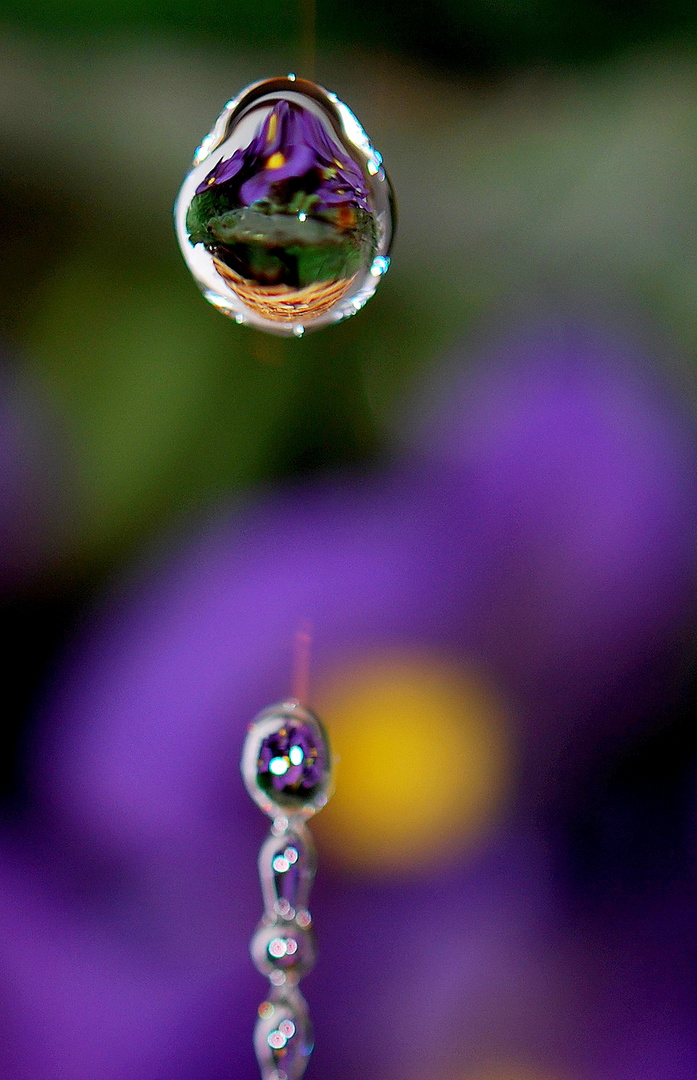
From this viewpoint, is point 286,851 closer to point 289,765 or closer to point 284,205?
point 289,765

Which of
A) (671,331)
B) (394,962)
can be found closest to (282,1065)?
(394,962)

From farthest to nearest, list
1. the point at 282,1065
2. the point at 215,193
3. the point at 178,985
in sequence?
the point at 178,985 < the point at 282,1065 < the point at 215,193

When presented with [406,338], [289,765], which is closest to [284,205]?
[289,765]

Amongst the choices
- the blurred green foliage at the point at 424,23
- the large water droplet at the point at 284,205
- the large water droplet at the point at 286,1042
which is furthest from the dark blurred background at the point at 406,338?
the large water droplet at the point at 284,205

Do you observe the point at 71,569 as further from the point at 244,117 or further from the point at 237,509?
→ the point at 244,117

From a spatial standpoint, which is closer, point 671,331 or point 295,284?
point 295,284

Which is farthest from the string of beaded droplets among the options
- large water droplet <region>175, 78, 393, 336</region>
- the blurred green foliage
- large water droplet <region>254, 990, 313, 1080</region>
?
the blurred green foliage

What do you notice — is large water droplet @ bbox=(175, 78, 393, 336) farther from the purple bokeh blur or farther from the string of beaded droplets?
Result: the purple bokeh blur
